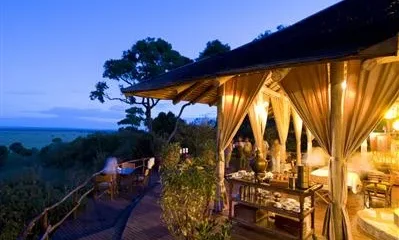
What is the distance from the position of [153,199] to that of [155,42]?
497 inches

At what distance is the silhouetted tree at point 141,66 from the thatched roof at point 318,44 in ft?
37.3

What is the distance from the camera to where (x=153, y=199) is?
705 centimetres

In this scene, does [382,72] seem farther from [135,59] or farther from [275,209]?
[135,59]

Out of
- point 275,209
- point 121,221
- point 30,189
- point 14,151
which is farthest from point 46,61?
point 275,209

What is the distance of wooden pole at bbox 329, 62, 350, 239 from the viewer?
3787 millimetres

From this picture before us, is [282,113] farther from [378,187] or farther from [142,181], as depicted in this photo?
[142,181]

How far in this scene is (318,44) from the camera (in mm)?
3984

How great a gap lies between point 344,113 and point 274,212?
71.1 inches

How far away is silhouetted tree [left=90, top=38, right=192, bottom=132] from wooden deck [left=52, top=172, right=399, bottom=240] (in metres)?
9.67

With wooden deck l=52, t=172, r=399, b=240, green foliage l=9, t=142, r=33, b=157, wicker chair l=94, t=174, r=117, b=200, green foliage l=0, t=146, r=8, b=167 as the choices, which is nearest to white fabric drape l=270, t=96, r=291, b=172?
wooden deck l=52, t=172, r=399, b=240

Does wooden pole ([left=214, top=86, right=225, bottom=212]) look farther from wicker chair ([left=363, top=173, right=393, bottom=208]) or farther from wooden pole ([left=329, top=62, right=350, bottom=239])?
wicker chair ([left=363, top=173, right=393, bottom=208])

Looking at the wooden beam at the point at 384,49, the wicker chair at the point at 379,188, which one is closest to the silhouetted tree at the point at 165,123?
the wicker chair at the point at 379,188

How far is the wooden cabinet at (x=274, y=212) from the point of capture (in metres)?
4.03

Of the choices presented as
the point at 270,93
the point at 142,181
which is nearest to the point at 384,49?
the point at 270,93
